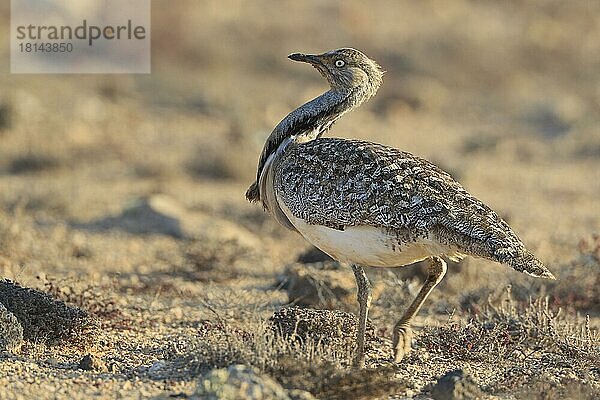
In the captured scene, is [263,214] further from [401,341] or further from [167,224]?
[401,341]

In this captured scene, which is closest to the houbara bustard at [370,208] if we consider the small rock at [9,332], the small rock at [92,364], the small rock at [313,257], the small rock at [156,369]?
the small rock at [156,369]

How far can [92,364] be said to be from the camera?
5699mm

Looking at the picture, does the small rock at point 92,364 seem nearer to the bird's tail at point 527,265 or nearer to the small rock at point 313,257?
the bird's tail at point 527,265

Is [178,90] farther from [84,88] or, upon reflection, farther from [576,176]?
[576,176]

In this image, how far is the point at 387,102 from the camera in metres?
20.6

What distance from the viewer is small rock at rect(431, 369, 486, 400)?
5.23 metres

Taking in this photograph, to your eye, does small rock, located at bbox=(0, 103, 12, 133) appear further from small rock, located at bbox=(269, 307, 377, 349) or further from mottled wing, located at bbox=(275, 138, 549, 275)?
small rock, located at bbox=(269, 307, 377, 349)

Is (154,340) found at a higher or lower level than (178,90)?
lower

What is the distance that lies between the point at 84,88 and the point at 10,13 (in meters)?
5.62

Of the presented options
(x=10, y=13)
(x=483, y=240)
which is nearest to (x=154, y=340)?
(x=483, y=240)

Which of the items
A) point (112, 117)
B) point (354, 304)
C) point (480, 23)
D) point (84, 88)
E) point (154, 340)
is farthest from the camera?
point (480, 23)

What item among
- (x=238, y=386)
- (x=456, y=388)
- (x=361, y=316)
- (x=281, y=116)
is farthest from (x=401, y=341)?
(x=281, y=116)

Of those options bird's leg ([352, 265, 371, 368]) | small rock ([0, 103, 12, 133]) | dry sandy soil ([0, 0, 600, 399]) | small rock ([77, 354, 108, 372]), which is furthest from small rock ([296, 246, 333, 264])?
small rock ([0, 103, 12, 133])

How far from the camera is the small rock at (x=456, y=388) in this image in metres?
5.23
